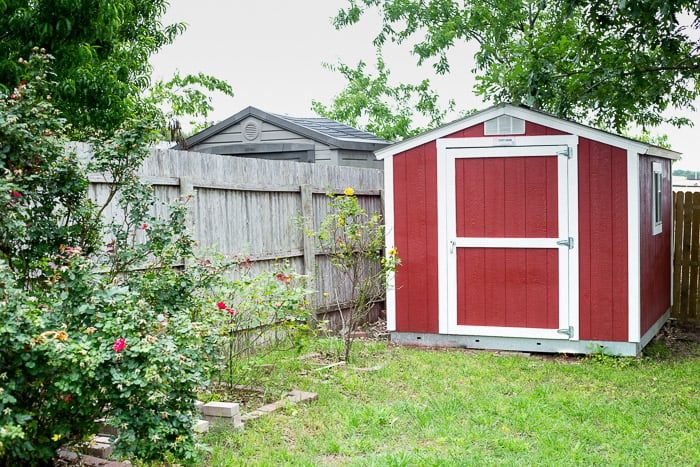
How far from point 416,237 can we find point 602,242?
1948 millimetres

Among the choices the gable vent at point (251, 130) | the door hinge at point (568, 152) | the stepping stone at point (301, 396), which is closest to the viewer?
the stepping stone at point (301, 396)

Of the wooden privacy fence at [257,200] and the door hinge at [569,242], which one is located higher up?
the wooden privacy fence at [257,200]

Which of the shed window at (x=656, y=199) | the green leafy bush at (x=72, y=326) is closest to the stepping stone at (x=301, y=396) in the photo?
the green leafy bush at (x=72, y=326)

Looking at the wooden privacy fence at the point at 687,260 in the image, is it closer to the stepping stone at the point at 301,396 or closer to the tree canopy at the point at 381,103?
the stepping stone at the point at 301,396

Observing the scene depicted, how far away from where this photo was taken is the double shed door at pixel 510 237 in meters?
7.44

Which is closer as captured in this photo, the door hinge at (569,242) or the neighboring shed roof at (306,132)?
the door hinge at (569,242)

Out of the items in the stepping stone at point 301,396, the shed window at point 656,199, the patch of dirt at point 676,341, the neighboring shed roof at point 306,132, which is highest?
the neighboring shed roof at point 306,132

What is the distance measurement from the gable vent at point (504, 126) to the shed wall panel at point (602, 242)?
2.13 ft

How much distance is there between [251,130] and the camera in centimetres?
1181

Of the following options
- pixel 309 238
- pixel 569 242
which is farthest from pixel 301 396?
pixel 569 242

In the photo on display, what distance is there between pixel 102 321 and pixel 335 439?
190 centimetres

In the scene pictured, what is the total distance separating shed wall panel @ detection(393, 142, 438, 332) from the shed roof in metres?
0.09

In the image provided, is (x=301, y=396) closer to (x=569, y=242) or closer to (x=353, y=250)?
(x=353, y=250)

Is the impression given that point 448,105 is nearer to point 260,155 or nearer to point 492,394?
point 260,155
